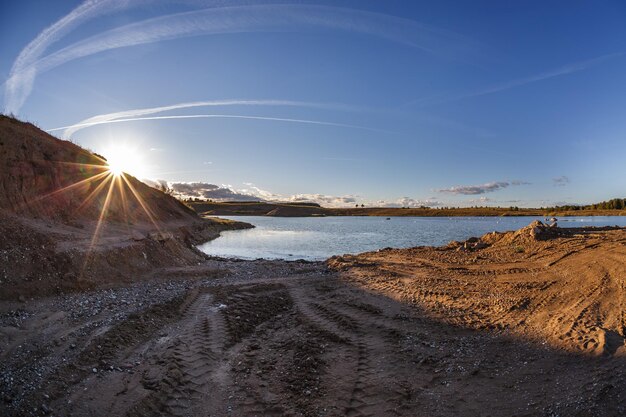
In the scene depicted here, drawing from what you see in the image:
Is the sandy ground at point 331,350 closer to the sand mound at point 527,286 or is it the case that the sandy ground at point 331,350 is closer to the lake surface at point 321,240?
the sand mound at point 527,286

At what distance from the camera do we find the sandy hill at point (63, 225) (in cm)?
1173

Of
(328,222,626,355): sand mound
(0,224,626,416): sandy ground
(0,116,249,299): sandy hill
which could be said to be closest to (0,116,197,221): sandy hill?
(0,116,249,299): sandy hill

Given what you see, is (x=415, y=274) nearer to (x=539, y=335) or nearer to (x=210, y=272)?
(x=539, y=335)

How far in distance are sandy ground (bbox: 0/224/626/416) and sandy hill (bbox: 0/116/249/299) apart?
4.48ft

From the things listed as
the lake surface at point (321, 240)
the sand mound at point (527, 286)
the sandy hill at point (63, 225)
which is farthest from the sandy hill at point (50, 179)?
the sand mound at point (527, 286)

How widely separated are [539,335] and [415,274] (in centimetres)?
838

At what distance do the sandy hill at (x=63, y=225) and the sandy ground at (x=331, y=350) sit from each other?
136cm

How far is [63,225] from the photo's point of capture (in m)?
16.9

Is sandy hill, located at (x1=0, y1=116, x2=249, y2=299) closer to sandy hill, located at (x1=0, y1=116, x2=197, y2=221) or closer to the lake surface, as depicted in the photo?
sandy hill, located at (x1=0, y1=116, x2=197, y2=221)

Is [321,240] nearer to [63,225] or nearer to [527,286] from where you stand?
[63,225]

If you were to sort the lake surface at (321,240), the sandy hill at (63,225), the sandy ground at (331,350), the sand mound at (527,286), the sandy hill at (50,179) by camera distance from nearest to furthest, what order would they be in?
the sandy ground at (331,350) → the sand mound at (527,286) → the sandy hill at (63,225) → the sandy hill at (50,179) → the lake surface at (321,240)

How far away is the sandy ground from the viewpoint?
586 centimetres

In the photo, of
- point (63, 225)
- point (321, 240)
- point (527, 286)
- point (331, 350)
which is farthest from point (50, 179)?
point (321, 240)

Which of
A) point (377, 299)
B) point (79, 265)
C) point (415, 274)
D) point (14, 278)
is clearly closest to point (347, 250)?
point (415, 274)
